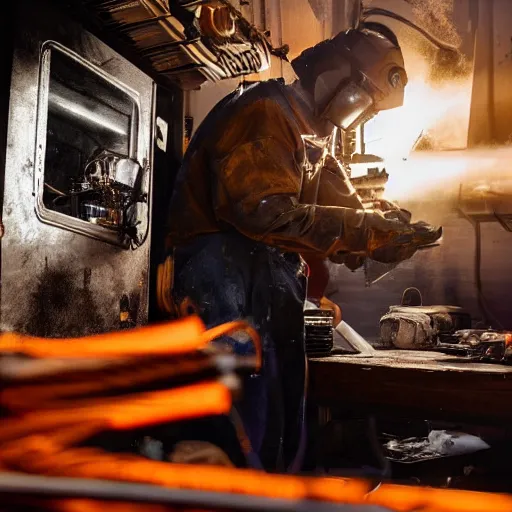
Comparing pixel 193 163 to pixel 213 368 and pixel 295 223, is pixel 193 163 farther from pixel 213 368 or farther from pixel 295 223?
pixel 213 368

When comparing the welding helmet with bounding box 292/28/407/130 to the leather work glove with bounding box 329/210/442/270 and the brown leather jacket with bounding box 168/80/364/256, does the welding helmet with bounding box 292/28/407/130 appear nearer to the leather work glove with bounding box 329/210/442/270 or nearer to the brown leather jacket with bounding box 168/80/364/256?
the brown leather jacket with bounding box 168/80/364/256

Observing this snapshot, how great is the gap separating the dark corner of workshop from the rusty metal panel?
0.01m

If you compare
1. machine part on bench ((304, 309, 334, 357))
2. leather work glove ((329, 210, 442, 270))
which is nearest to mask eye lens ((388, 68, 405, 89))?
leather work glove ((329, 210, 442, 270))

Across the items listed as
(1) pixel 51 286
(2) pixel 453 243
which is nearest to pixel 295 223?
(1) pixel 51 286

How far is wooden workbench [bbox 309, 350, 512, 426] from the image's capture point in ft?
10.2

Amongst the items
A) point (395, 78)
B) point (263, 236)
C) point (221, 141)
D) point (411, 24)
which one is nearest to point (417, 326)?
point (395, 78)

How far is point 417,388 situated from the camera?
3232 millimetres

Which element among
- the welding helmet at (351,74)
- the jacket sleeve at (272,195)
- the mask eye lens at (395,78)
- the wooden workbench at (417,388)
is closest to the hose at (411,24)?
the welding helmet at (351,74)

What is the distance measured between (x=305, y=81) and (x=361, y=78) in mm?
427

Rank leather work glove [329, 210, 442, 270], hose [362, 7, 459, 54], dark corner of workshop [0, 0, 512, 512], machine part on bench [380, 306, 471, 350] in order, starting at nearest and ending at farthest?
dark corner of workshop [0, 0, 512, 512], leather work glove [329, 210, 442, 270], machine part on bench [380, 306, 471, 350], hose [362, 7, 459, 54]

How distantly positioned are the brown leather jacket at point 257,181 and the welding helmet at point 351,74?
0.67ft

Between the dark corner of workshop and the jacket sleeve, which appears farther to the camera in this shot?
the jacket sleeve

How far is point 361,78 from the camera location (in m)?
4.07

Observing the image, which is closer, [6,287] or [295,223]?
[6,287]
